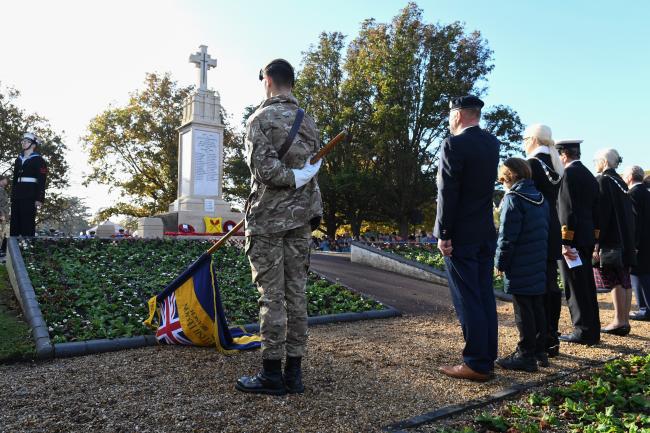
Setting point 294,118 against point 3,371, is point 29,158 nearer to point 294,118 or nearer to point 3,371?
point 3,371

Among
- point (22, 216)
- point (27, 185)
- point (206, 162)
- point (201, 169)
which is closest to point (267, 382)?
point (27, 185)

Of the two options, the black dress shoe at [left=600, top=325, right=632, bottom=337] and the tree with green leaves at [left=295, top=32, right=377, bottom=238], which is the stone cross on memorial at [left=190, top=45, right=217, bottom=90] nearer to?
the tree with green leaves at [left=295, top=32, right=377, bottom=238]

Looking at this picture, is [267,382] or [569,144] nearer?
[267,382]

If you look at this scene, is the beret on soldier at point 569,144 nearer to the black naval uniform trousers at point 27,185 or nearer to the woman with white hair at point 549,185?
the woman with white hair at point 549,185

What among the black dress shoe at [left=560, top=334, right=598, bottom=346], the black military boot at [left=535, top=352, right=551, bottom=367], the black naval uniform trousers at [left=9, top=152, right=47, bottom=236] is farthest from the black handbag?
the black naval uniform trousers at [left=9, top=152, right=47, bottom=236]

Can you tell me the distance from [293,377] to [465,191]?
200cm

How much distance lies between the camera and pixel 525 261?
4.53 m

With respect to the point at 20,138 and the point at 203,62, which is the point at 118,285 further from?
the point at 20,138

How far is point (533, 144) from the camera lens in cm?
521

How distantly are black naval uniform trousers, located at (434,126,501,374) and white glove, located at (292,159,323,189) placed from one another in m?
1.11

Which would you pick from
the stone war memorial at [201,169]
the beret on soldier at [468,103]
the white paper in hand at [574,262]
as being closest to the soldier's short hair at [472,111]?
the beret on soldier at [468,103]

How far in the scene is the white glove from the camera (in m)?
3.66

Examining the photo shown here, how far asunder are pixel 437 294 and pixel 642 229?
352 centimetres

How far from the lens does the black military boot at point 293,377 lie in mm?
3572
